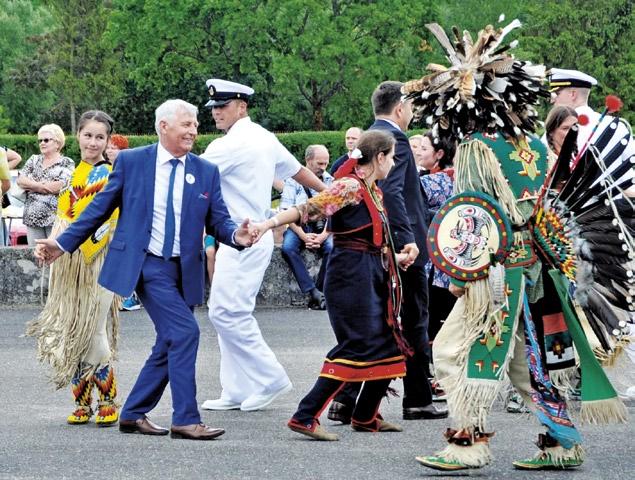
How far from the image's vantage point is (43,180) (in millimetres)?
13188

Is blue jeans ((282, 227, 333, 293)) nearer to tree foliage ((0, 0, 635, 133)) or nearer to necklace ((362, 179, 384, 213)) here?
necklace ((362, 179, 384, 213))

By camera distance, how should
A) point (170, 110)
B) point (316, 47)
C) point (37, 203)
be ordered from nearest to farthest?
point (170, 110) → point (37, 203) → point (316, 47)

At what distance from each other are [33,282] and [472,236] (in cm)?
894

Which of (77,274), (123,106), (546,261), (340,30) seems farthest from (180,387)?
Result: (123,106)

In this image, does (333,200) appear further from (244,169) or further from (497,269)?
(244,169)

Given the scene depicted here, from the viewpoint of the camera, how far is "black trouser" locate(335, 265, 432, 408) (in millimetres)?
8117

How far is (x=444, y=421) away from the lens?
26.3 ft

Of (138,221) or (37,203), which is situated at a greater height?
(37,203)

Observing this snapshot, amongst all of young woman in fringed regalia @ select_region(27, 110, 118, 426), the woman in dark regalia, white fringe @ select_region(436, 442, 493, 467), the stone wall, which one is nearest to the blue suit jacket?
young woman in fringed regalia @ select_region(27, 110, 118, 426)

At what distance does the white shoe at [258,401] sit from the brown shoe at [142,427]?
3.28 ft

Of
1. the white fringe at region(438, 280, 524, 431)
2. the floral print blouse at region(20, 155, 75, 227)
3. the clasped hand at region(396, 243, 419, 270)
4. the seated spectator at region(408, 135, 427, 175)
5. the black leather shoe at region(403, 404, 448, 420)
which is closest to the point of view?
the white fringe at region(438, 280, 524, 431)

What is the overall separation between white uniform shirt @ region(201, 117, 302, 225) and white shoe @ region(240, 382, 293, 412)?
104 centimetres

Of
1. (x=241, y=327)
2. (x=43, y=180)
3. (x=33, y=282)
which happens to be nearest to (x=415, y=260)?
(x=241, y=327)

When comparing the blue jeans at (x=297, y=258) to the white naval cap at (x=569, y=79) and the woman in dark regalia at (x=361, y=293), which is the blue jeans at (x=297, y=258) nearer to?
the white naval cap at (x=569, y=79)
